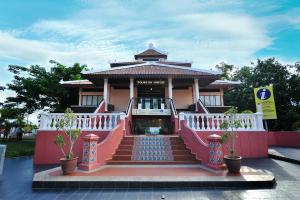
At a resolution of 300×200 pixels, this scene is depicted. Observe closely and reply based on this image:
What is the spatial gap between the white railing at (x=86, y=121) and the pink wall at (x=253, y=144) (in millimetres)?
5547

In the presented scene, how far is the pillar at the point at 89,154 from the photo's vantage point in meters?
5.25

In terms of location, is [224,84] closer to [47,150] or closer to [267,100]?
[267,100]

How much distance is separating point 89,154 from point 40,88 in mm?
12232

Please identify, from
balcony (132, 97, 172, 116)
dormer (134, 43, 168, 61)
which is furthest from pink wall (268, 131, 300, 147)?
dormer (134, 43, 168, 61)

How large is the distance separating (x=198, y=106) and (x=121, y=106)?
608cm

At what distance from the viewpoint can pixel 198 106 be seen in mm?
11023

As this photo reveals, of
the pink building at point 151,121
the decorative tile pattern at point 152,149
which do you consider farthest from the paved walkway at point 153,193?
the decorative tile pattern at point 152,149

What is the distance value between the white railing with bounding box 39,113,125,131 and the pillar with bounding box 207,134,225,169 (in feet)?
14.2

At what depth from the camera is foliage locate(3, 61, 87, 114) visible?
1453cm

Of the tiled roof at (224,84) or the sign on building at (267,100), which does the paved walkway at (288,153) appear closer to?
the sign on building at (267,100)

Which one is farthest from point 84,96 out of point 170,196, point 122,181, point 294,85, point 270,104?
point 294,85

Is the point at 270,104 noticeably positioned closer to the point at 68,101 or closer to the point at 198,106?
the point at 198,106

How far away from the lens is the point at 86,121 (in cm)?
775

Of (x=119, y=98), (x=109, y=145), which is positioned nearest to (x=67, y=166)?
(x=109, y=145)
